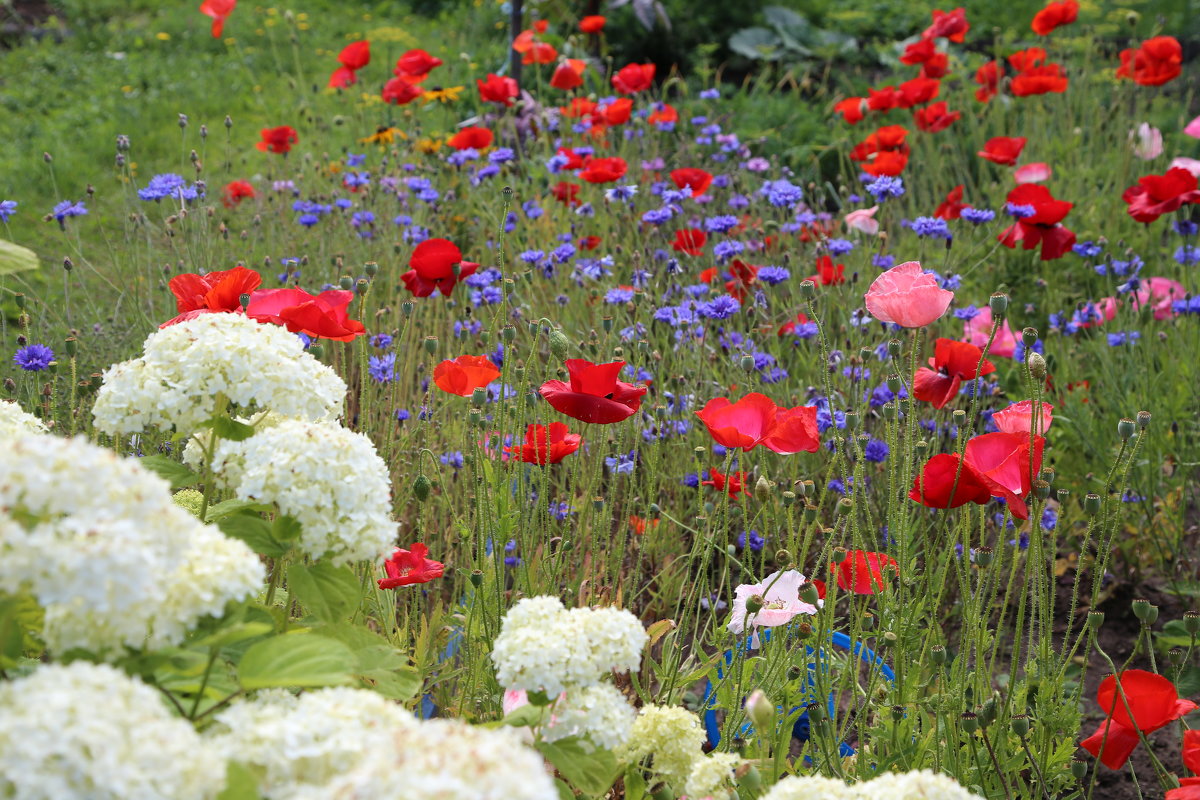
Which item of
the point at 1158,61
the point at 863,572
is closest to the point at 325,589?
the point at 863,572

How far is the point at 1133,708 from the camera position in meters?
1.63

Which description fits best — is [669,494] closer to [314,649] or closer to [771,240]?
[771,240]

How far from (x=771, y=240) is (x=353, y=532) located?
2.74 m

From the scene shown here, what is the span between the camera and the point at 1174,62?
13.8 ft

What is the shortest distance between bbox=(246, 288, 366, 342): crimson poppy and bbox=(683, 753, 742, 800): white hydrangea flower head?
3.10ft

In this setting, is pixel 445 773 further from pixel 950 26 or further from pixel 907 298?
pixel 950 26

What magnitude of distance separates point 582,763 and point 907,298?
95 cm

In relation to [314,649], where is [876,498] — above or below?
below

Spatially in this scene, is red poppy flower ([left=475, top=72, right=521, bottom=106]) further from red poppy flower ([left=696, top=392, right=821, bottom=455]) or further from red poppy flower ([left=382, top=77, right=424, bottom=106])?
red poppy flower ([left=696, top=392, right=821, bottom=455])

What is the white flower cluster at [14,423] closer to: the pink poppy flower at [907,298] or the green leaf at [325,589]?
the green leaf at [325,589]

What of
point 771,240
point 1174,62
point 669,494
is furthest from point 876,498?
point 1174,62

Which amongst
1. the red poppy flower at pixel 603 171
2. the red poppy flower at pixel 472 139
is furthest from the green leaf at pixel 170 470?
the red poppy flower at pixel 472 139

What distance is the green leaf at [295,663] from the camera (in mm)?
1023

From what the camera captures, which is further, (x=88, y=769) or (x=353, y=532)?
(x=353, y=532)
